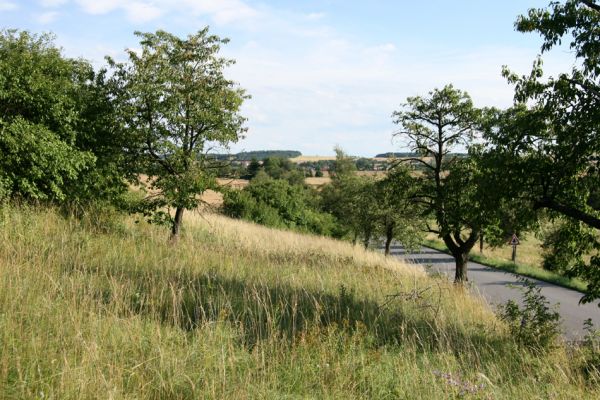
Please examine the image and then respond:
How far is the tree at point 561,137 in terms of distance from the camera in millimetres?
7215

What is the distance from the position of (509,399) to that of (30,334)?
3.96m

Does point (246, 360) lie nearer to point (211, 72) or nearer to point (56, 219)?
point (56, 219)

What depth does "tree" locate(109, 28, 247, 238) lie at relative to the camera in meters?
11.3

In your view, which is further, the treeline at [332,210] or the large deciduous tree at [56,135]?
the treeline at [332,210]

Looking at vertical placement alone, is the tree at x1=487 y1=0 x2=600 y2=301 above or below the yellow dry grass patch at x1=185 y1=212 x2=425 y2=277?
above

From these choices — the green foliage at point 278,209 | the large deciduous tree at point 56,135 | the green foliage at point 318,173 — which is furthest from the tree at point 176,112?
the green foliage at point 318,173

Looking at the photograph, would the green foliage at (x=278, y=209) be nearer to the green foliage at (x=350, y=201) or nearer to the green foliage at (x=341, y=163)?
the green foliage at (x=350, y=201)

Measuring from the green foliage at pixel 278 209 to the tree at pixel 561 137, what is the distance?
25.2 m

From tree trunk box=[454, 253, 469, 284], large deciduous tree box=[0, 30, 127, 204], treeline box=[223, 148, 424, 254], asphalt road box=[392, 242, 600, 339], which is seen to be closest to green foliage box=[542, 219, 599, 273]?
asphalt road box=[392, 242, 600, 339]

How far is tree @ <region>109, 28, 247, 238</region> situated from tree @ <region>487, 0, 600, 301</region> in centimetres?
625

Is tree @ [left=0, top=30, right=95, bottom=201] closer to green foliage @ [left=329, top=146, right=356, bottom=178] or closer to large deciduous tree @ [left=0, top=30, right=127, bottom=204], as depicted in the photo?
large deciduous tree @ [left=0, top=30, right=127, bottom=204]

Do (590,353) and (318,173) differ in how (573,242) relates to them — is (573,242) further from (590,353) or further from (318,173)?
(318,173)

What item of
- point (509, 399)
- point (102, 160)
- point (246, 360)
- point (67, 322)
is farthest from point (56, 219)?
point (509, 399)

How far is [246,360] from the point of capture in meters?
4.24
